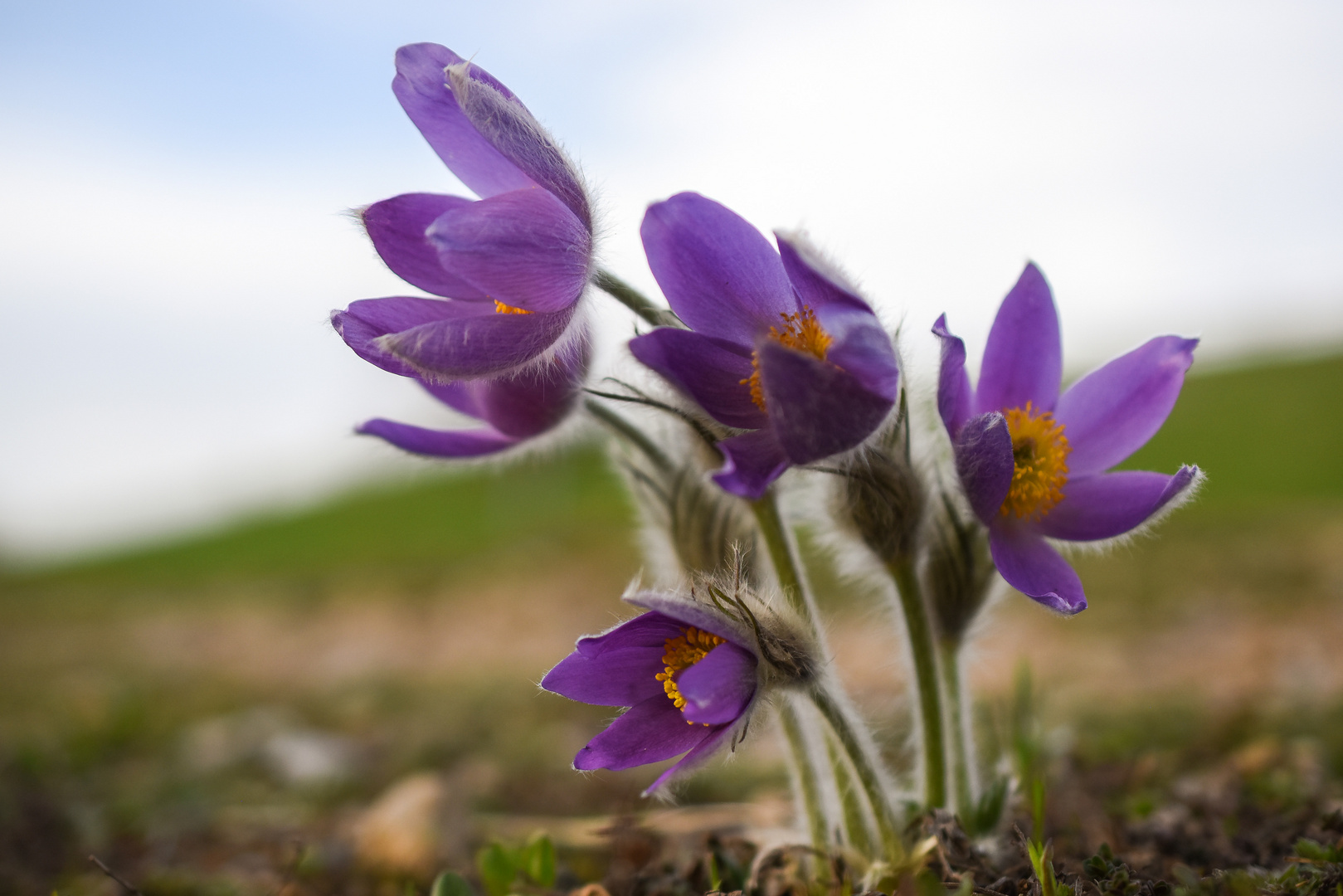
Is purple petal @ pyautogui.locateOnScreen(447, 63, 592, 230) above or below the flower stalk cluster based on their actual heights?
above

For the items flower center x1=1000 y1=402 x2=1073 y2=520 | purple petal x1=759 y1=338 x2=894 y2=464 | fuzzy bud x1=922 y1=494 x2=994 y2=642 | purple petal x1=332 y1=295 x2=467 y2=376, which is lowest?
fuzzy bud x1=922 y1=494 x2=994 y2=642

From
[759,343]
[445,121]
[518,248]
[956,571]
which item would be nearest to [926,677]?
[956,571]

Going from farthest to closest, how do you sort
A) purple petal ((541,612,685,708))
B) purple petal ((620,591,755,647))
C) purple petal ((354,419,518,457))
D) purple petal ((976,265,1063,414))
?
1. purple petal ((354,419,518,457))
2. purple petal ((976,265,1063,414))
3. purple petal ((541,612,685,708))
4. purple petal ((620,591,755,647))

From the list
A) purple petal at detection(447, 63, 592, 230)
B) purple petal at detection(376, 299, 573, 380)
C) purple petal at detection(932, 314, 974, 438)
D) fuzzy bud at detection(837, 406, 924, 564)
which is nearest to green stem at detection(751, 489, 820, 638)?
fuzzy bud at detection(837, 406, 924, 564)

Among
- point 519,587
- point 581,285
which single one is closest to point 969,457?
point 581,285

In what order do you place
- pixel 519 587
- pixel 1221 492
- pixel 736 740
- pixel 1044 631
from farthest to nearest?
1. pixel 1221 492
2. pixel 519 587
3. pixel 1044 631
4. pixel 736 740

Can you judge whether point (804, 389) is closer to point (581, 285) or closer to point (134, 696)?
point (581, 285)

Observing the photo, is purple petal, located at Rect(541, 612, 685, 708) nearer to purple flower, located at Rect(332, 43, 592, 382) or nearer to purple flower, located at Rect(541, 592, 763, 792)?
purple flower, located at Rect(541, 592, 763, 792)
